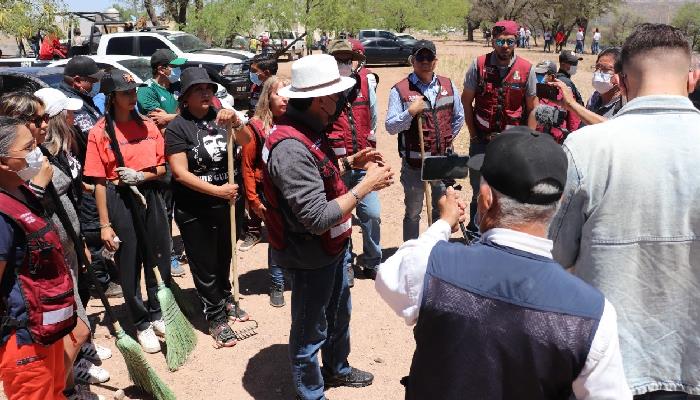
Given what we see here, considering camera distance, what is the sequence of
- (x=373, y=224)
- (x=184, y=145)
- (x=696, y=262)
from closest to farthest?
(x=696, y=262) < (x=184, y=145) < (x=373, y=224)

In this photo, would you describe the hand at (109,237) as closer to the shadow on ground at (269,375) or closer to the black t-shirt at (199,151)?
the black t-shirt at (199,151)

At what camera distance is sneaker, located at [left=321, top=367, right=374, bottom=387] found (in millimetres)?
3889

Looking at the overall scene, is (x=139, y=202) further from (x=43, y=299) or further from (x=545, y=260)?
(x=545, y=260)

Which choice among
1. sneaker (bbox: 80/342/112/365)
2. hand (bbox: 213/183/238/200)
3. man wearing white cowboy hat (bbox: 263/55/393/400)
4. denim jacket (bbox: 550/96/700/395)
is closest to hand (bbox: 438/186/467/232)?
denim jacket (bbox: 550/96/700/395)

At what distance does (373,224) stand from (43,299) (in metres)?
3.10

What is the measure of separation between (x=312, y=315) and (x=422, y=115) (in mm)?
2579

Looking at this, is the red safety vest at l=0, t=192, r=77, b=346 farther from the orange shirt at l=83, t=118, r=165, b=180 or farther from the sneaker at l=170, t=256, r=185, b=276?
the sneaker at l=170, t=256, r=185, b=276

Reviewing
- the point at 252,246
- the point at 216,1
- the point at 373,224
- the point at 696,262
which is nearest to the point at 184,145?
the point at 373,224

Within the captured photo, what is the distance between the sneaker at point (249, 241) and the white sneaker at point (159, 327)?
179cm

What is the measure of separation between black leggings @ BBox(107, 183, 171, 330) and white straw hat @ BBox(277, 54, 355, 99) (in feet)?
5.79

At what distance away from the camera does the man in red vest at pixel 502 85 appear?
17.6 ft

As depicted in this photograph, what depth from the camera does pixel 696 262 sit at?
194cm

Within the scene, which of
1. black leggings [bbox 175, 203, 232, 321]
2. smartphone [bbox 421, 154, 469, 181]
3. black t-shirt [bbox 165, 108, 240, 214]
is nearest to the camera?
smartphone [bbox 421, 154, 469, 181]

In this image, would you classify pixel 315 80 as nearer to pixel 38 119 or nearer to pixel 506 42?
pixel 38 119
